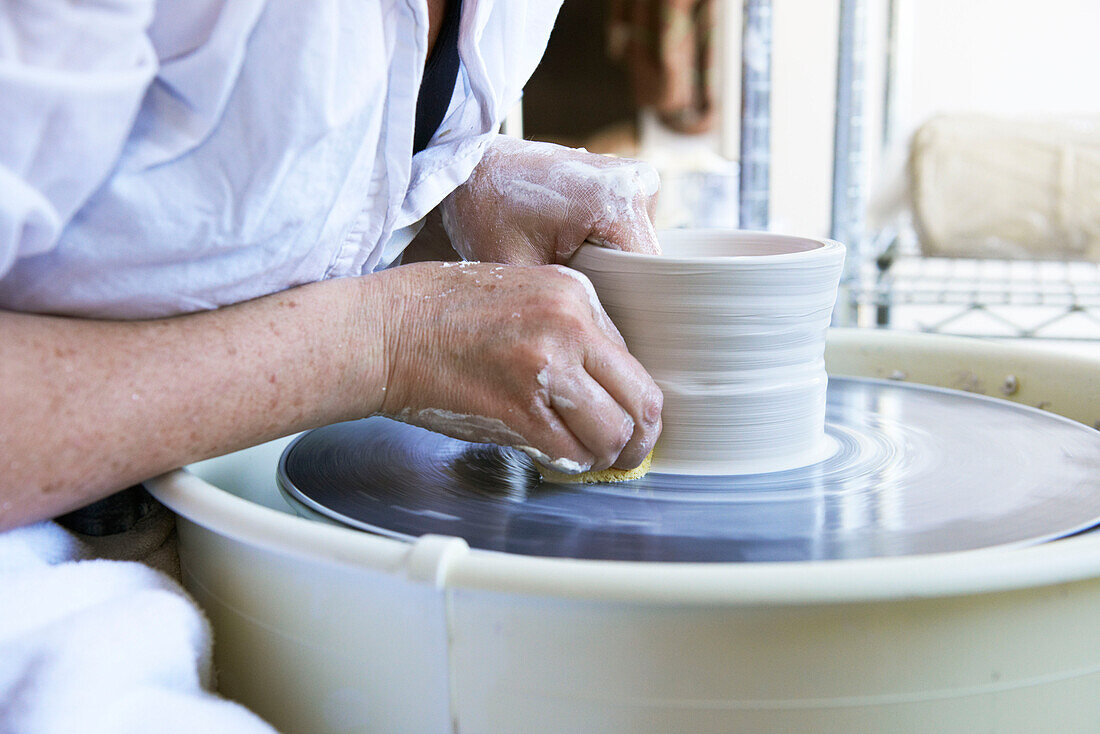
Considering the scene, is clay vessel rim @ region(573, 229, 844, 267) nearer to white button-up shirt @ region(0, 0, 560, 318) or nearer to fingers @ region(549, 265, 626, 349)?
fingers @ region(549, 265, 626, 349)

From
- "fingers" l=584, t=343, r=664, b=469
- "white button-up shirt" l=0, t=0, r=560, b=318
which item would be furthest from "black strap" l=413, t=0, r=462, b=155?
"fingers" l=584, t=343, r=664, b=469

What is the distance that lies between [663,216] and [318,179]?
279 centimetres

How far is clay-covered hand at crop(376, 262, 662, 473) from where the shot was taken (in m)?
0.61

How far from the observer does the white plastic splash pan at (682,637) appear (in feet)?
1.43

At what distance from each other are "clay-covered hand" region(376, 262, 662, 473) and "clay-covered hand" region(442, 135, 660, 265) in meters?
0.10

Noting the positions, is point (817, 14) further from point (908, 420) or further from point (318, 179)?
point (318, 179)

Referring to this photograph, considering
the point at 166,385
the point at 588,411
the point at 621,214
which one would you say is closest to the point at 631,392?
the point at 588,411

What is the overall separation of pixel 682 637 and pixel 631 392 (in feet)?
0.70

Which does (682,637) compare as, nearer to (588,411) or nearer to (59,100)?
(588,411)

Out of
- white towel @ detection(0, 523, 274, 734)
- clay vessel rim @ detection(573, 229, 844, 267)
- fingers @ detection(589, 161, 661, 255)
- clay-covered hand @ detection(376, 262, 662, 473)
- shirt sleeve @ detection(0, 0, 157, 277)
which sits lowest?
white towel @ detection(0, 523, 274, 734)

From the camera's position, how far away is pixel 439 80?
827 mm

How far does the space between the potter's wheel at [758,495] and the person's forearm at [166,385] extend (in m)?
0.10

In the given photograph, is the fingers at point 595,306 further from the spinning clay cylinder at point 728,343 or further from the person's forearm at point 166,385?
the person's forearm at point 166,385

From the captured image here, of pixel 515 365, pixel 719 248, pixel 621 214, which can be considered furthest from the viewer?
pixel 719 248
